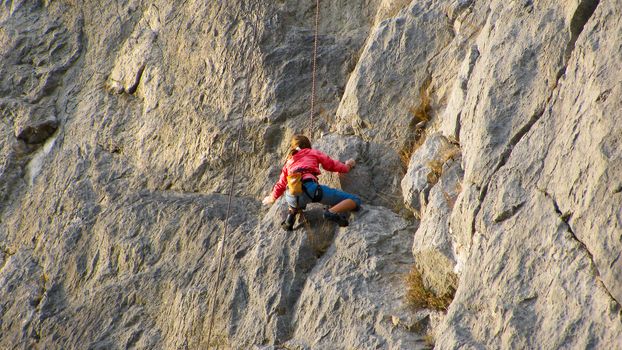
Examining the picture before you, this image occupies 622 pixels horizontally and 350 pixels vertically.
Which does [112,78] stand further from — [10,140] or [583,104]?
[583,104]

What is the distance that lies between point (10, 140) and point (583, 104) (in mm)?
9725

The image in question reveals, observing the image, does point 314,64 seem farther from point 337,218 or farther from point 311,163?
point 337,218

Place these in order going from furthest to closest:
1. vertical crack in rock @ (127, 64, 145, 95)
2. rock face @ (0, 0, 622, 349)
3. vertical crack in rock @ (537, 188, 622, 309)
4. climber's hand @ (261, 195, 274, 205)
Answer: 1. vertical crack in rock @ (127, 64, 145, 95)
2. climber's hand @ (261, 195, 274, 205)
3. rock face @ (0, 0, 622, 349)
4. vertical crack in rock @ (537, 188, 622, 309)

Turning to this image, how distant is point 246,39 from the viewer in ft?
42.2

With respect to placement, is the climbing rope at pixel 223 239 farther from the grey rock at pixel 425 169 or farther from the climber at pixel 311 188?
the grey rock at pixel 425 169

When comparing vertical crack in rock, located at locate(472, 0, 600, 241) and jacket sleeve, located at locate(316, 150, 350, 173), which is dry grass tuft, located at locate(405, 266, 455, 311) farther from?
jacket sleeve, located at locate(316, 150, 350, 173)

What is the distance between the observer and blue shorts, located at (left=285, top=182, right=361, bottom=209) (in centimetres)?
1028

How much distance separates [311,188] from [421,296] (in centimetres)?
187

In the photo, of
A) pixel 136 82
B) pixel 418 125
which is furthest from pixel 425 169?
pixel 136 82

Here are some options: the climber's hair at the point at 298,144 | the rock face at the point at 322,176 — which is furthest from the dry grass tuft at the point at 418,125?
the climber's hair at the point at 298,144

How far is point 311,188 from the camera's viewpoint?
33.7 ft

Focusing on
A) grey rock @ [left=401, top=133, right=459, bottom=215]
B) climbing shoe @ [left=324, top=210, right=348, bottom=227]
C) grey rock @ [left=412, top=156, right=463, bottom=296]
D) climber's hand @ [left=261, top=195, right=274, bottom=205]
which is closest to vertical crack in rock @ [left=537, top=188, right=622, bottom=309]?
grey rock @ [left=412, top=156, right=463, bottom=296]

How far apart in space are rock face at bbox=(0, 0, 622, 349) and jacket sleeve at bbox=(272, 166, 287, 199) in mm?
234

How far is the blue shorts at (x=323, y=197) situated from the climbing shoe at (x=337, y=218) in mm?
239
